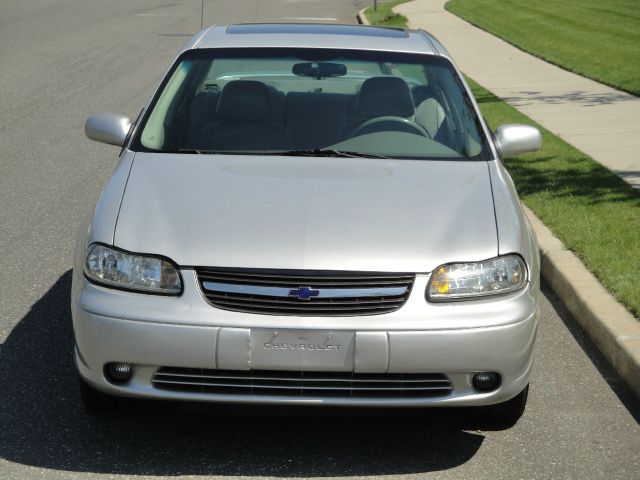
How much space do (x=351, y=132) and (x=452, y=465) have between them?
6.28ft

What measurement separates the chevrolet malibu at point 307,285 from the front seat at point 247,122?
269 millimetres

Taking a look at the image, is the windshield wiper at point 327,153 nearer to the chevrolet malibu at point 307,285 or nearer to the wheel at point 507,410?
the chevrolet malibu at point 307,285

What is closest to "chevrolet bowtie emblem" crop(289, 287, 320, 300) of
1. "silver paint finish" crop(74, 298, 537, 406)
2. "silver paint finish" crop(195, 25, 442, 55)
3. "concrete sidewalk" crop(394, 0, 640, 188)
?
"silver paint finish" crop(74, 298, 537, 406)

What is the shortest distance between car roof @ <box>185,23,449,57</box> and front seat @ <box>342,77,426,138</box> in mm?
206

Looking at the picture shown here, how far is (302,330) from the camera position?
13.9 ft

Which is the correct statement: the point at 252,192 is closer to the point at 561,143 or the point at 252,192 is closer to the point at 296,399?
the point at 296,399

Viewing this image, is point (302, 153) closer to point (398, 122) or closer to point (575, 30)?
point (398, 122)

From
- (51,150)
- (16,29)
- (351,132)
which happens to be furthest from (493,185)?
(16,29)

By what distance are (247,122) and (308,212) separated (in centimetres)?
128

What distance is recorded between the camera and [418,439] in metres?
4.78

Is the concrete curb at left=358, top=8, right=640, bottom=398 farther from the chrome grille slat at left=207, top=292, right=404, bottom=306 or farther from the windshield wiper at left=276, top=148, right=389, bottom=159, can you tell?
the chrome grille slat at left=207, top=292, right=404, bottom=306

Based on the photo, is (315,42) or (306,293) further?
(315,42)

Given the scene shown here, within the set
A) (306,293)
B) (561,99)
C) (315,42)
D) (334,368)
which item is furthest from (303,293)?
(561,99)

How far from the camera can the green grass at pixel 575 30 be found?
17859mm
